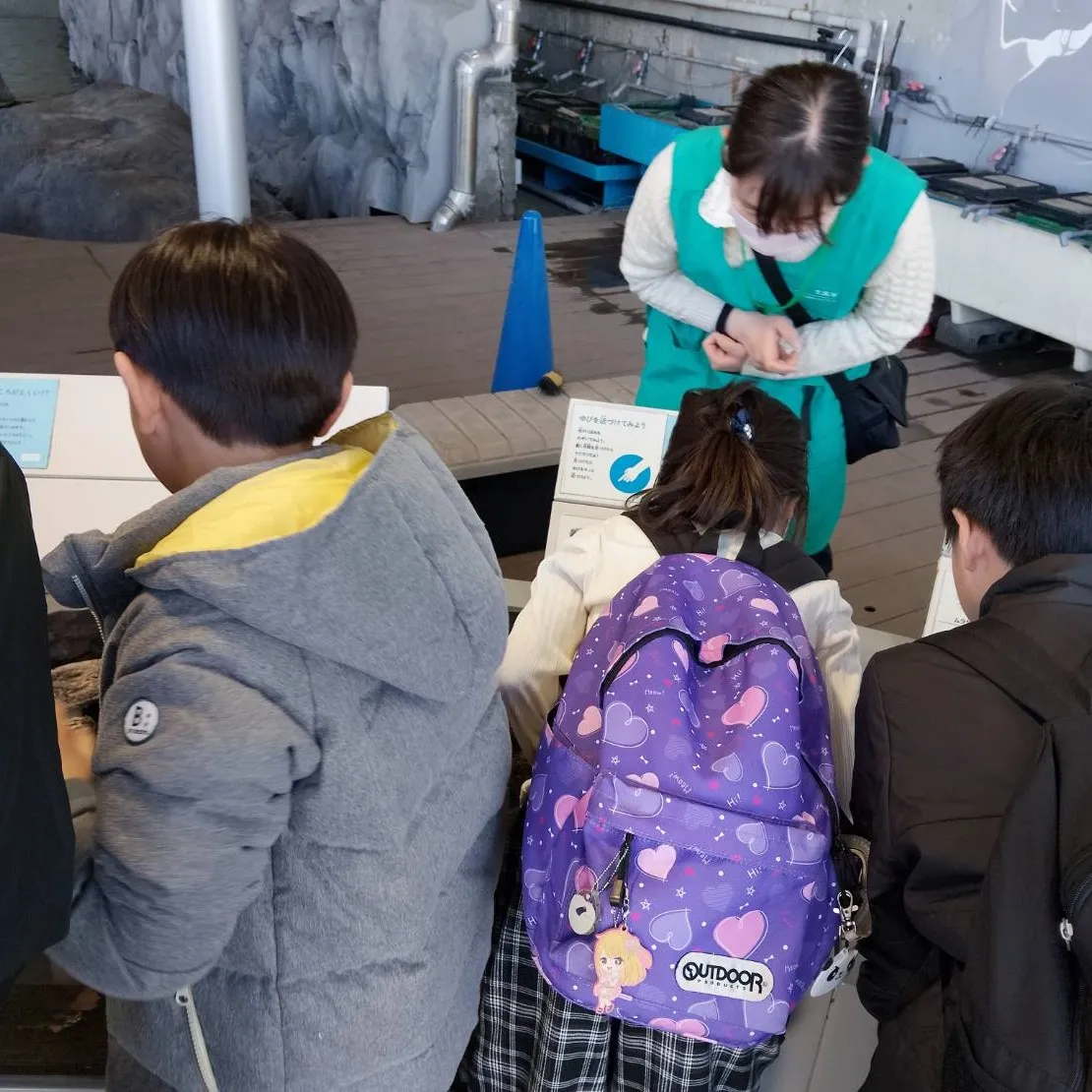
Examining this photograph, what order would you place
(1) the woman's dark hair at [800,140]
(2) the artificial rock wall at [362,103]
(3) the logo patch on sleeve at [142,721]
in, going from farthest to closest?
(2) the artificial rock wall at [362,103] < (1) the woman's dark hair at [800,140] < (3) the logo patch on sleeve at [142,721]

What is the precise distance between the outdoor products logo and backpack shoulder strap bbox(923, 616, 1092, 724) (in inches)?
15.9

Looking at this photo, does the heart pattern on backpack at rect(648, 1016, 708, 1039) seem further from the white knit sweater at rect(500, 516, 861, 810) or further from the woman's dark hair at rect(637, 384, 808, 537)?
the woman's dark hair at rect(637, 384, 808, 537)

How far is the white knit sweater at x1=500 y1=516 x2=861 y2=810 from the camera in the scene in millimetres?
1448

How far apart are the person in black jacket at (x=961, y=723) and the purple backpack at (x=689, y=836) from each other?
81mm

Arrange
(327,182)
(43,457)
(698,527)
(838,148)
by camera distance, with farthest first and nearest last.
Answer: (327,182) → (43,457) → (838,148) → (698,527)

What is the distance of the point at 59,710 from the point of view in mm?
998

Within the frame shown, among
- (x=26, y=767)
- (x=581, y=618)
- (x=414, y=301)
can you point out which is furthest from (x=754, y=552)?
(x=414, y=301)

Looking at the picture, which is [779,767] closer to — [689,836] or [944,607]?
[689,836]

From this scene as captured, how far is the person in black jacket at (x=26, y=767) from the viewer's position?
0.66 meters

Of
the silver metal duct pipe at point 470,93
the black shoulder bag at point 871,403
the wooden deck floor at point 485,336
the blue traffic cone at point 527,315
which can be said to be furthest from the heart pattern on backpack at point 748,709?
the silver metal duct pipe at point 470,93

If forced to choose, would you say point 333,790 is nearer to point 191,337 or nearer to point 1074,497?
point 191,337

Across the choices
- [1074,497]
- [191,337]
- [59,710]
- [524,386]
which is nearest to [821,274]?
[1074,497]

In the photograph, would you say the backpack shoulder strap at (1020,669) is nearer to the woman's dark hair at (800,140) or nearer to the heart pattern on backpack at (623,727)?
the heart pattern on backpack at (623,727)

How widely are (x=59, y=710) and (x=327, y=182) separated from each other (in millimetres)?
7321
